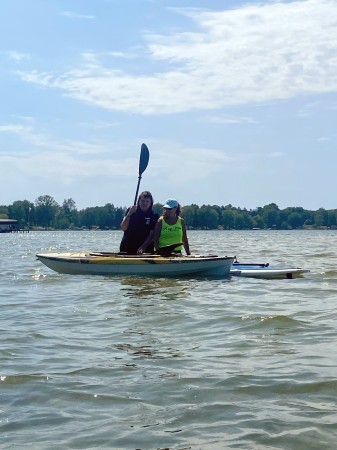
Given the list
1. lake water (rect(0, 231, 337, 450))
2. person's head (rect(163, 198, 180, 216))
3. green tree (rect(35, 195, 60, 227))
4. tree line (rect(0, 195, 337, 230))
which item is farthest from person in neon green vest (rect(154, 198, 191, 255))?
green tree (rect(35, 195, 60, 227))

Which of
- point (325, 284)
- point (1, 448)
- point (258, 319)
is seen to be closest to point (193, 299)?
point (258, 319)

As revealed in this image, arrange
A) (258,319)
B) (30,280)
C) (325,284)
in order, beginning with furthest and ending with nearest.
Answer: (30,280), (325,284), (258,319)

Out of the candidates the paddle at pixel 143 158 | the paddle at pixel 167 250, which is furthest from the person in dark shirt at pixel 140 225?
the paddle at pixel 143 158

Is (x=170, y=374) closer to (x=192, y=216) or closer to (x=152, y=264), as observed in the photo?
(x=152, y=264)

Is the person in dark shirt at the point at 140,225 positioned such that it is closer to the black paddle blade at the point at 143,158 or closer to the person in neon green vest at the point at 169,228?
the person in neon green vest at the point at 169,228

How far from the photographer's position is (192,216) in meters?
132

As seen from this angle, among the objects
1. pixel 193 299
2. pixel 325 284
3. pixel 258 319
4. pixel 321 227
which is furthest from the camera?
pixel 321 227

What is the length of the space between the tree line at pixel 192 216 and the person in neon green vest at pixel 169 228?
386 feet

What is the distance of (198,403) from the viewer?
4188 millimetres

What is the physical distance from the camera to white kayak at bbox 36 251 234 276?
38.4ft

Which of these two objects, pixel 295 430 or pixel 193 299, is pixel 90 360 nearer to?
pixel 295 430

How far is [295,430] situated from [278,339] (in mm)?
2502

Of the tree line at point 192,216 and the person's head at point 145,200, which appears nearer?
the person's head at point 145,200

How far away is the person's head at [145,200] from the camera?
12.1 meters
